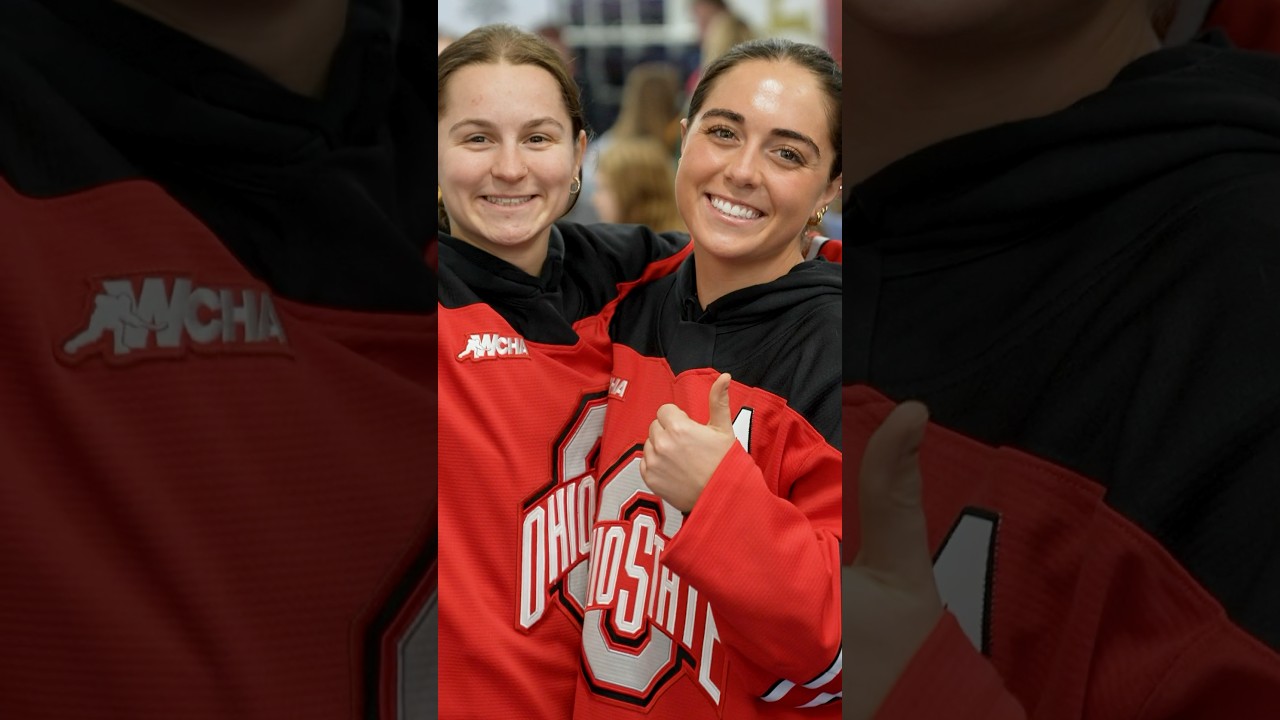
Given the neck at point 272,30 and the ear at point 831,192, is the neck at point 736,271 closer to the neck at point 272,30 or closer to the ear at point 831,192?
the ear at point 831,192

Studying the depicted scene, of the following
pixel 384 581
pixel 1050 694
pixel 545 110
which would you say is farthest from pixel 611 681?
pixel 545 110

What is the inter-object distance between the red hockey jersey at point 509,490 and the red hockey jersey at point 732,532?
2 cm

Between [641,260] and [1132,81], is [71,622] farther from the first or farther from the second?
[1132,81]

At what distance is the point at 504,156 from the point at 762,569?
322 millimetres

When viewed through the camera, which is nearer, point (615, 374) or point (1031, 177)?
point (1031, 177)

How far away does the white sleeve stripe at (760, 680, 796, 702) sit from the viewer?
0.61 metres

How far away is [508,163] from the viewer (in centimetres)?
62

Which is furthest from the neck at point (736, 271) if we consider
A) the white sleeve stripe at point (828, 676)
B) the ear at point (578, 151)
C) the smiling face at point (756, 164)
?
the white sleeve stripe at point (828, 676)

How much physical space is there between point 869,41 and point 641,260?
0.84 ft

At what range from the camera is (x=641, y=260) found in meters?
0.71

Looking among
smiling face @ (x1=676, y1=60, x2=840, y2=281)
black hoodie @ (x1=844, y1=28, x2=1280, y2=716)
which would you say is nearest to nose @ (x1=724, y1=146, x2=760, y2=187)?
smiling face @ (x1=676, y1=60, x2=840, y2=281)

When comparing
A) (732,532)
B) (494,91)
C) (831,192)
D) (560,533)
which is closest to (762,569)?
(732,532)

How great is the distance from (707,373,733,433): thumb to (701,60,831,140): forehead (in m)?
0.17

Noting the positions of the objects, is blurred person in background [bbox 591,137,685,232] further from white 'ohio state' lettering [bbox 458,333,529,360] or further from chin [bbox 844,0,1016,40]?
chin [bbox 844,0,1016,40]
